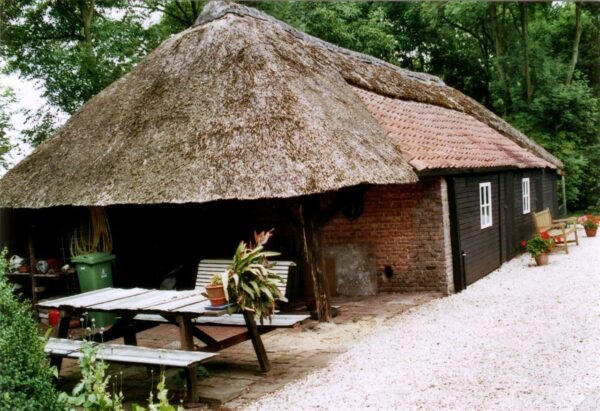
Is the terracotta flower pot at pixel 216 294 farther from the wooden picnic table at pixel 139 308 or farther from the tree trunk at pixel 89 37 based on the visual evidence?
the tree trunk at pixel 89 37

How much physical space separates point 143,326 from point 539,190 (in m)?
14.3

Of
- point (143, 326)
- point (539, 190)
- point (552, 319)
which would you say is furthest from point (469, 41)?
point (143, 326)

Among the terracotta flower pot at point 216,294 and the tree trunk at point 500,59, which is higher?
the tree trunk at point 500,59

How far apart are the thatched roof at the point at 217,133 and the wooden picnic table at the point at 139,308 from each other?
1.31 meters

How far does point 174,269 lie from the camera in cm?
1053

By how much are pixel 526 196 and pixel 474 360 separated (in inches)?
442

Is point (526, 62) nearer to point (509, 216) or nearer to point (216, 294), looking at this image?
point (509, 216)

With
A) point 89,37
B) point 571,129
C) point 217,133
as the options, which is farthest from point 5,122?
point 571,129

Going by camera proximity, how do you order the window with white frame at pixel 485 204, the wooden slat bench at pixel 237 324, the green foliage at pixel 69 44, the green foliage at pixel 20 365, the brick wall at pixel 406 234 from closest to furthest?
the green foliage at pixel 20 365, the wooden slat bench at pixel 237 324, the brick wall at pixel 406 234, the window with white frame at pixel 485 204, the green foliage at pixel 69 44

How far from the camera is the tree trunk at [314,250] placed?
8.26 meters

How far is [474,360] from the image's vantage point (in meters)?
6.25

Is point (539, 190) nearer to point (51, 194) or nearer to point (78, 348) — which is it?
point (51, 194)

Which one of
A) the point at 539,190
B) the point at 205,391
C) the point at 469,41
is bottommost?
the point at 205,391

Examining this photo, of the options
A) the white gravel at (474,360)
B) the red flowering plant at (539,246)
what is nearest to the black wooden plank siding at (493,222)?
the red flowering plant at (539,246)
